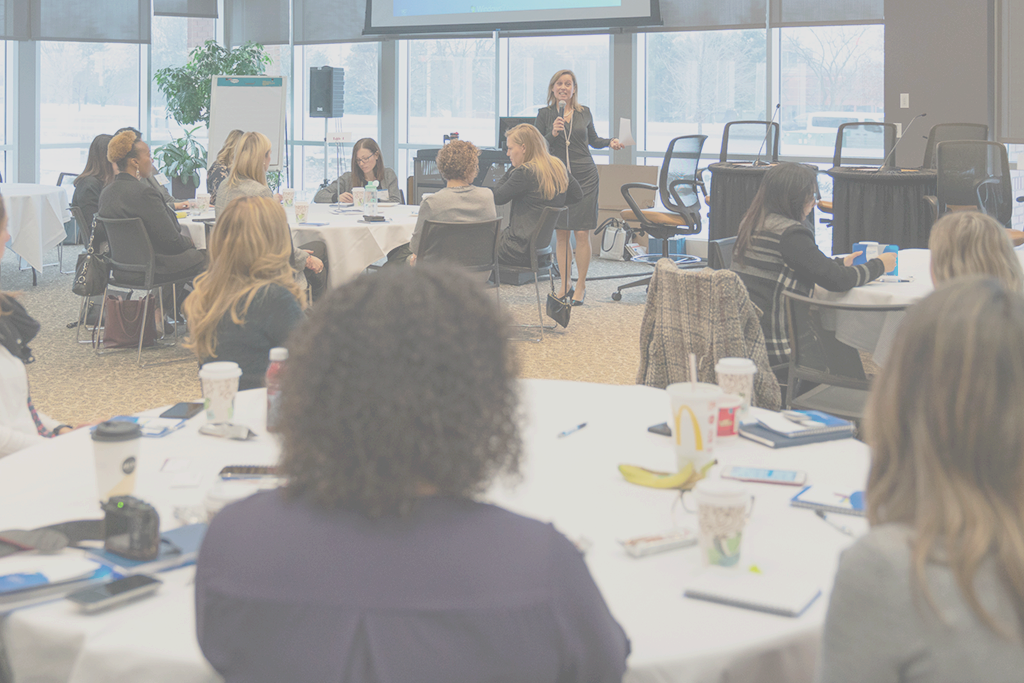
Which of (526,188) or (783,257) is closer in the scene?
(783,257)

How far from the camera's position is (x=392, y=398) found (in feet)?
3.01

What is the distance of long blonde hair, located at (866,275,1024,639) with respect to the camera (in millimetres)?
926

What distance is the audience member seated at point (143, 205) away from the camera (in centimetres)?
529

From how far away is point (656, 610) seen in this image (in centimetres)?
128

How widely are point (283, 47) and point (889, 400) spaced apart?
12204 millimetres

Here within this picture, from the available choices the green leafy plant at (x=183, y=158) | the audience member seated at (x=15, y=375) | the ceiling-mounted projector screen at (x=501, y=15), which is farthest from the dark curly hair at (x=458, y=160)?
the green leafy plant at (x=183, y=158)

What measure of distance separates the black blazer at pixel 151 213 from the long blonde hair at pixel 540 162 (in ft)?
7.26

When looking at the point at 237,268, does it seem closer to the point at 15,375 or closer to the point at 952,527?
the point at 15,375

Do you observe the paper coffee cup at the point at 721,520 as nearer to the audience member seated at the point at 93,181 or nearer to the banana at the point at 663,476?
the banana at the point at 663,476

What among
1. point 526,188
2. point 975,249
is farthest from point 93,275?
point 975,249

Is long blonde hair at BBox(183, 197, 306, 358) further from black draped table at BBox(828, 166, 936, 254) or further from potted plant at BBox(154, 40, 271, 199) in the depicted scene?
potted plant at BBox(154, 40, 271, 199)

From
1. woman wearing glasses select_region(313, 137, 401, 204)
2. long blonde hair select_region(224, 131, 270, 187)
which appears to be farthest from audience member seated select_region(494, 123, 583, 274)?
long blonde hair select_region(224, 131, 270, 187)

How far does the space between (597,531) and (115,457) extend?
821 millimetres

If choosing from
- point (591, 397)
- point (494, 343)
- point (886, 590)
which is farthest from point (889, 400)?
point (591, 397)
